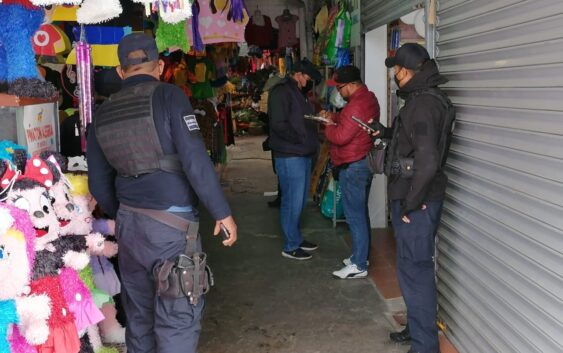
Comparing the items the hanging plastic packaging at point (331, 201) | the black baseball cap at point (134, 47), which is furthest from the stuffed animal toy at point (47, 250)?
the hanging plastic packaging at point (331, 201)

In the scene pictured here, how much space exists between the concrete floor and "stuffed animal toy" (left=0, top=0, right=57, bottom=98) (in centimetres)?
199

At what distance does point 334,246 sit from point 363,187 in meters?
1.31

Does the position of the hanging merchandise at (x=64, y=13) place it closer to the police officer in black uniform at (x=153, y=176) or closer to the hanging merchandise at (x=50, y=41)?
the hanging merchandise at (x=50, y=41)

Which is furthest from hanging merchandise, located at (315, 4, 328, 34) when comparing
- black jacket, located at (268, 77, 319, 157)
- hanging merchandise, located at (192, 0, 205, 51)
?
hanging merchandise, located at (192, 0, 205, 51)

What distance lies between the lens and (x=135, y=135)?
2676 mm

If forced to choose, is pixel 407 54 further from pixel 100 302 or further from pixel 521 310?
pixel 100 302

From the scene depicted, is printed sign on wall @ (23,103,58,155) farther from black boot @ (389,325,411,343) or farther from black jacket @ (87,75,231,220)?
black boot @ (389,325,411,343)

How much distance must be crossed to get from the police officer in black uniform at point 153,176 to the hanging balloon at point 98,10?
0.24 m

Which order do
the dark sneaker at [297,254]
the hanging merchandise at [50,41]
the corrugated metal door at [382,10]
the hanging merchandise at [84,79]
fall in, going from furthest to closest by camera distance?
1. the dark sneaker at [297,254]
2. the corrugated metal door at [382,10]
3. the hanging merchandise at [50,41]
4. the hanging merchandise at [84,79]

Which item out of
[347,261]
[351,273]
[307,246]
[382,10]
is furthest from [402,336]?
[382,10]

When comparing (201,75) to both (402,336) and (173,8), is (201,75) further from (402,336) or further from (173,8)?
(402,336)

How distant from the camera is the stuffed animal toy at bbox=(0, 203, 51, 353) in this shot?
91.3 inches

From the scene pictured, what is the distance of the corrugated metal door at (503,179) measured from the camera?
2.31 m

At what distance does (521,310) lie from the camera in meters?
2.57
